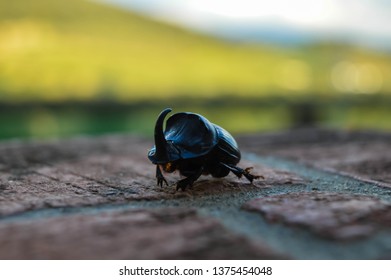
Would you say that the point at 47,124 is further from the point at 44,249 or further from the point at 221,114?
the point at 44,249

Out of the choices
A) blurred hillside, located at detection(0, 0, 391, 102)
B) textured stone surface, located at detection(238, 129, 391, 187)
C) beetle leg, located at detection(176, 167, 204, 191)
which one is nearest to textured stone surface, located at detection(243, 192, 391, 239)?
beetle leg, located at detection(176, 167, 204, 191)

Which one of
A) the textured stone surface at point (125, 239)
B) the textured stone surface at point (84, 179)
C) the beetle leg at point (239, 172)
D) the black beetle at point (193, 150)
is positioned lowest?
the textured stone surface at point (84, 179)

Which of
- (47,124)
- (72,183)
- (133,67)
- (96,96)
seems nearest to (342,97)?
(96,96)

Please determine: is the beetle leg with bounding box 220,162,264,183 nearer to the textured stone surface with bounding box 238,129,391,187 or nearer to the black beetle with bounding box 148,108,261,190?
the black beetle with bounding box 148,108,261,190

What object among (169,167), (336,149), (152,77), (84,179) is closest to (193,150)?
(169,167)

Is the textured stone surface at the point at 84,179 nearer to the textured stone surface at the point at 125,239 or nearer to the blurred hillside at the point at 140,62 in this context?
the textured stone surface at the point at 125,239

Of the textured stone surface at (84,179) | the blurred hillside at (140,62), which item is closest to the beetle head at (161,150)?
the textured stone surface at (84,179)
